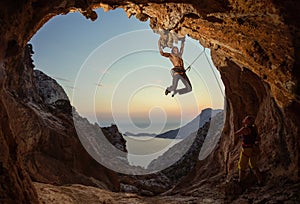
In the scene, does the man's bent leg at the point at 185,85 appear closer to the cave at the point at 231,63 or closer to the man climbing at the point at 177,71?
the man climbing at the point at 177,71

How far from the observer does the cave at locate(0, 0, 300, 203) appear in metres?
4.59

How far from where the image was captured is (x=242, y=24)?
5.34 metres

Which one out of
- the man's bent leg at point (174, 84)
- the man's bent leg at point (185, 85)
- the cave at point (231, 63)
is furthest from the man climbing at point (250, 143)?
the man's bent leg at point (174, 84)

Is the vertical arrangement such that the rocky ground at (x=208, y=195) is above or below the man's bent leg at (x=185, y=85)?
below

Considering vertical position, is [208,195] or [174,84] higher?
[174,84]

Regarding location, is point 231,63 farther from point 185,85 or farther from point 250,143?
point 250,143

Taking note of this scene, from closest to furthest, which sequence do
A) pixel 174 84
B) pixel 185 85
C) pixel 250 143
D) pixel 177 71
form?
pixel 250 143
pixel 177 71
pixel 174 84
pixel 185 85

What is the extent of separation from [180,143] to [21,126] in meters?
13.2

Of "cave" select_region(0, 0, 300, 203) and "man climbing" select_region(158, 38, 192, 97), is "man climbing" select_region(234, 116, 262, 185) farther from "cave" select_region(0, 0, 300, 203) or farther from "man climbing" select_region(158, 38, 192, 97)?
"man climbing" select_region(158, 38, 192, 97)

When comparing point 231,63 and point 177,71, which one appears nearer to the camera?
point 231,63

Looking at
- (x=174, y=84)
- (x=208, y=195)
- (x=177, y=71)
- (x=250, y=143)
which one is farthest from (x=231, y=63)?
(x=208, y=195)

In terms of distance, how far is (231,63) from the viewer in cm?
1067

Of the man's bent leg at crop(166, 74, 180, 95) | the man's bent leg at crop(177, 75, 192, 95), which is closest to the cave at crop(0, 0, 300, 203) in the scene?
the man's bent leg at crop(177, 75, 192, 95)

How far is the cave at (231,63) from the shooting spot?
459cm
